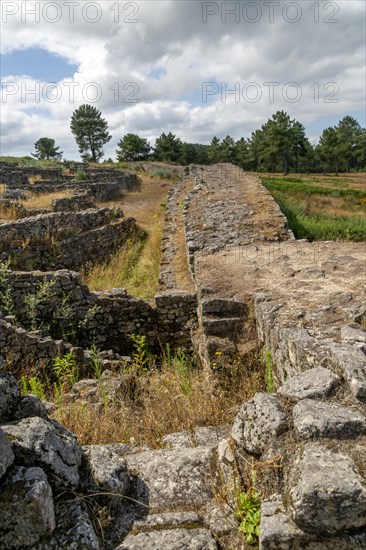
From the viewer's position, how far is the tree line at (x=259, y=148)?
5878 centimetres

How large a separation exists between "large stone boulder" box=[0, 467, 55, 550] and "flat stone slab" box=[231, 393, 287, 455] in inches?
46.7

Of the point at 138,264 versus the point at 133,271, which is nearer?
Answer: the point at 133,271

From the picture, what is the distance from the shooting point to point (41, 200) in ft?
55.7

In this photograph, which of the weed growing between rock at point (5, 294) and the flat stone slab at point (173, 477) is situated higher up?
the weed growing between rock at point (5, 294)

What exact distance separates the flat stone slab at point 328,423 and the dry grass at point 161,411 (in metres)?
1.12

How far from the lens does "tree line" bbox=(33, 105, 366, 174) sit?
58.8m

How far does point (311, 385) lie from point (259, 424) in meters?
0.54

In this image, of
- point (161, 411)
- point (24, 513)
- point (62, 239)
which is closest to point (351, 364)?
point (161, 411)

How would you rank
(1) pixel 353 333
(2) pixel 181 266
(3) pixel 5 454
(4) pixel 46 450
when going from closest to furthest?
(3) pixel 5 454
(4) pixel 46 450
(1) pixel 353 333
(2) pixel 181 266

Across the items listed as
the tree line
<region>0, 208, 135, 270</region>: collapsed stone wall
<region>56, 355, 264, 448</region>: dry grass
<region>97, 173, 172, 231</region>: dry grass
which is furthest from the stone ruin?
the tree line

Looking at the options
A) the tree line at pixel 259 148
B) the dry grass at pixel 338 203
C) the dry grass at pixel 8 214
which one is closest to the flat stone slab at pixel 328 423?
the dry grass at pixel 8 214

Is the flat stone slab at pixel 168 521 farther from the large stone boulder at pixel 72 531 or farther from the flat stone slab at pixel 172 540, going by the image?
the large stone boulder at pixel 72 531

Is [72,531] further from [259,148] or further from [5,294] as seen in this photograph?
[259,148]

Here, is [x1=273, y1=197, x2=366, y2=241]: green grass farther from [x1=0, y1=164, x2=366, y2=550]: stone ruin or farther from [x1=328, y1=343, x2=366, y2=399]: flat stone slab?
[x1=328, y1=343, x2=366, y2=399]: flat stone slab
